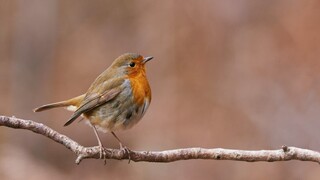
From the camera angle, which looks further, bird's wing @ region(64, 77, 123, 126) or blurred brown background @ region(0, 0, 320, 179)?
blurred brown background @ region(0, 0, 320, 179)

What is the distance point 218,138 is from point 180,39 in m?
2.27

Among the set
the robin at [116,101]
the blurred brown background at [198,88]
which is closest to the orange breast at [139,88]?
the robin at [116,101]

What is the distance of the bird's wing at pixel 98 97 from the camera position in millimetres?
3906

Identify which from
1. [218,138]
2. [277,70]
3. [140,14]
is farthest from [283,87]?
[140,14]

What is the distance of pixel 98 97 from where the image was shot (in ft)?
12.9

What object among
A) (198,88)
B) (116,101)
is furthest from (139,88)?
(198,88)

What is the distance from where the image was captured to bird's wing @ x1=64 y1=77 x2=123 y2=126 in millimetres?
3906

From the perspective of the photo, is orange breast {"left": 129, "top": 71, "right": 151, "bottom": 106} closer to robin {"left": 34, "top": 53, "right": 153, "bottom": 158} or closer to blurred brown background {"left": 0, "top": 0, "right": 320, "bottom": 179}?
robin {"left": 34, "top": 53, "right": 153, "bottom": 158}

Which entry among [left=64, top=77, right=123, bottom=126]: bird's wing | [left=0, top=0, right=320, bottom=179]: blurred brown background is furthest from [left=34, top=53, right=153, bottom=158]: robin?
[left=0, top=0, right=320, bottom=179]: blurred brown background

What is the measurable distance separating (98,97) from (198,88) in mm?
6882

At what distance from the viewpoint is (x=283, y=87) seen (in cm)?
980

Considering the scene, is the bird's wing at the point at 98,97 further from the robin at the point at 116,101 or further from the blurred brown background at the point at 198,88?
the blurred brown background at the point at 198,88

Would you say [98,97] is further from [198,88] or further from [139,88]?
[198,88]

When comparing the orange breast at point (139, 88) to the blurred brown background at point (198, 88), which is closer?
the orange breast at point (139, 88)
